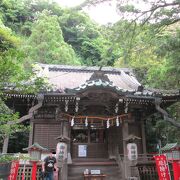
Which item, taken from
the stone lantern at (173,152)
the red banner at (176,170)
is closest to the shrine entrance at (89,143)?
the stone lantern at (173,152)

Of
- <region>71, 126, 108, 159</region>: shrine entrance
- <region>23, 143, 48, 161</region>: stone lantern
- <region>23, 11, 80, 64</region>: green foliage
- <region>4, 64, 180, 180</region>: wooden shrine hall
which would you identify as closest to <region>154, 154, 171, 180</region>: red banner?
<region>4, 64, 180, 180</region>: wooden shrine hall

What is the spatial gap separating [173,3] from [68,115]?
644 centimetres

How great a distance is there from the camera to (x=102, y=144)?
12578mm

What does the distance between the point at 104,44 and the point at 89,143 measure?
11.2 meters

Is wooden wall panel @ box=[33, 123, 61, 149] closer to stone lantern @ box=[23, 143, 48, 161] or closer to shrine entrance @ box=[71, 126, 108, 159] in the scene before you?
shrine entrance @ box=[71, 126, 108, 159]

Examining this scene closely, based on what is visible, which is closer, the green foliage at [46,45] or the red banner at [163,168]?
the red banner at [163,168]

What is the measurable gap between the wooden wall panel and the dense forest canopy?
3397mm

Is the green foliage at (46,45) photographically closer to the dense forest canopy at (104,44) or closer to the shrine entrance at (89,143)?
the dense forest canopy at (104,44)

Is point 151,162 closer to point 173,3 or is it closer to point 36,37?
point 173,3

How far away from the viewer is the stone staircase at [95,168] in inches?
415

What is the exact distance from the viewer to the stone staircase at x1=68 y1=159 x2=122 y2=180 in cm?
1054

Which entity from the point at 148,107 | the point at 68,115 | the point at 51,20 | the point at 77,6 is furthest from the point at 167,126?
the point at 51,20

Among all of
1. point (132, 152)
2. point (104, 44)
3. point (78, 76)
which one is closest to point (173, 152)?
point (132, 152)

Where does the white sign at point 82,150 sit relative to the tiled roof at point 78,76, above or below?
below
